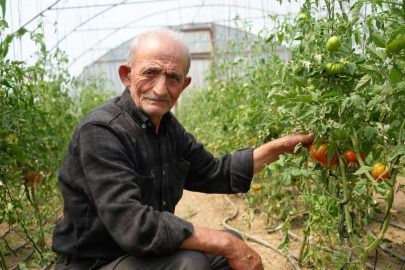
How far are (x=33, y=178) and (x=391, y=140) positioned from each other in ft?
6.68

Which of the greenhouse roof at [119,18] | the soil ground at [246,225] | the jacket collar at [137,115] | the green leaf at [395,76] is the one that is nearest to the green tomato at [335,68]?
the green leaf at [395,76]

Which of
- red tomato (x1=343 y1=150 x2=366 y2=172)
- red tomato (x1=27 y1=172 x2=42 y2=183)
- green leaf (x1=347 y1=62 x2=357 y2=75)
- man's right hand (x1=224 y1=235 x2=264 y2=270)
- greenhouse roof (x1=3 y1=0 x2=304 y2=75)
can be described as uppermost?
greenhouse roof (x1=3 y1=0 x2=304 y2=75)

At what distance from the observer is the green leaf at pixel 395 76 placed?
1.27m

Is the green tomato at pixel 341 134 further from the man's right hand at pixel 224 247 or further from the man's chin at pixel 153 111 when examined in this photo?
the man's chin at pixel 153 111

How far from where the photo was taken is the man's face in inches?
64.7

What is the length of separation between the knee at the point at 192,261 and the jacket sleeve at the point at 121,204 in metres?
0.05

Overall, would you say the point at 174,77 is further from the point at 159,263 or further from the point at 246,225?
the point at 246,225

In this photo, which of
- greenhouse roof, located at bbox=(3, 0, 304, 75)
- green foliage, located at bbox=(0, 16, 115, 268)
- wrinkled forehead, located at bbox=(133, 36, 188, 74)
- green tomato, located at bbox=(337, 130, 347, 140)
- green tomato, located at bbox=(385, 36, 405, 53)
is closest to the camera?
green tomato, located at bbox=(385, 36, 405, 53)

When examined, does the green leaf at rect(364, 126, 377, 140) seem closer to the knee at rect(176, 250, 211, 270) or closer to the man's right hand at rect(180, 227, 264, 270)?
the man's right hand at rect(180, 227, 264, 270)

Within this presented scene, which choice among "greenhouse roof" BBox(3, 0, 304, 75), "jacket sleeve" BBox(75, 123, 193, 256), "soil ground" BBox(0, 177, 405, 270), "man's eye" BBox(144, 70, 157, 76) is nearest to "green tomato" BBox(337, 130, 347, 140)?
"jacket sleeve" BBox(75, 123, 193, 256)

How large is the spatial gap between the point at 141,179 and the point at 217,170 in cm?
45

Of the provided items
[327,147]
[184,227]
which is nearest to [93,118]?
[184,227]

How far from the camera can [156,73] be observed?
5.47ft

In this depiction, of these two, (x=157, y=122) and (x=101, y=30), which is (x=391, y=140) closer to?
(x=157, y=122)
